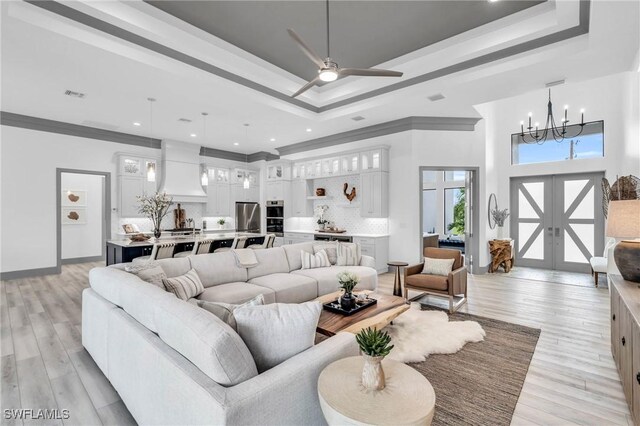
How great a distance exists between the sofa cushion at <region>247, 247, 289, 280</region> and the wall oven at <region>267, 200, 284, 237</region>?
13.4ft

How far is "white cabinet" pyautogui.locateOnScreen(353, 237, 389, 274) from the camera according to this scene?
6539mm

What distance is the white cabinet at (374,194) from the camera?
6695mm

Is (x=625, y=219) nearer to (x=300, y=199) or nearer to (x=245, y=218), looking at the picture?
(x=300, y=199)

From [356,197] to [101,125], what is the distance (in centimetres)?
603

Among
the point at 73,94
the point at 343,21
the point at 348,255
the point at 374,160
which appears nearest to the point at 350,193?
the point at 374,160

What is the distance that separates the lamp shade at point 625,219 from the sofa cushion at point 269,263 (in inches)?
148

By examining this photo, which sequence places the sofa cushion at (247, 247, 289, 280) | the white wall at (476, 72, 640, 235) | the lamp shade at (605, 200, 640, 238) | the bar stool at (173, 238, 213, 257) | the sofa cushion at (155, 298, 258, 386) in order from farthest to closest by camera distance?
the bar stool at (173, 238, 213, 257), the white wall at (476, 72, 640, 235), the sofa cushion at (247, 247, 289, 280), the lamp shade at (605, 200, 640, 238), the sofa cushion at (155, 298, 258, 386)

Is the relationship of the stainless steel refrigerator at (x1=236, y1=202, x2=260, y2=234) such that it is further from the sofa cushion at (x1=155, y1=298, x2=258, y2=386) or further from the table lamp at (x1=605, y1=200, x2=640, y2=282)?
the table lamp at (x1=605, y1=200, x2=640, y2=282)

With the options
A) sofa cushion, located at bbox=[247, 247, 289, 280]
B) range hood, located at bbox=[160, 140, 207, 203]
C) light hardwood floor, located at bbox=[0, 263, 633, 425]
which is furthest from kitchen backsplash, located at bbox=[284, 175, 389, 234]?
range hood, located at bbox=[160, 140, 207, 203]

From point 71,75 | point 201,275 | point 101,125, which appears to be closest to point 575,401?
point 201,275

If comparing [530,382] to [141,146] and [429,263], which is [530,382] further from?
[141,146]

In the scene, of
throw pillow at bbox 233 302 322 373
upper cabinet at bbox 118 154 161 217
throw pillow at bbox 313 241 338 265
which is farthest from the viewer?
upper cabinet at bbox 118 154 161 217

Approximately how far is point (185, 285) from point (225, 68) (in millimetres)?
3146

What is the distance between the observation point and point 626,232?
8.24 feet
